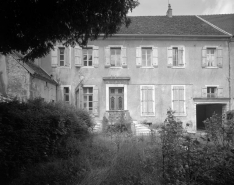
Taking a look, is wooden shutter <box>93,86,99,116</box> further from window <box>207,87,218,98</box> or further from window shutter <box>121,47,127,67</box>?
window <box>207,87,218,98</box>

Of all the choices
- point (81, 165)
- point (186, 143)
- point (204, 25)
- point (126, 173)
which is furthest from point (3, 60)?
point (204, 25)

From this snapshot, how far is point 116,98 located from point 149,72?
278 cm

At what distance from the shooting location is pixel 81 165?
474 centimetres

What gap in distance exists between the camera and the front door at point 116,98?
14.6 metres

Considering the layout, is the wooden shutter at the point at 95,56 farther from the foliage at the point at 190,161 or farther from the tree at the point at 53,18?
the foliage at the point at 190,161

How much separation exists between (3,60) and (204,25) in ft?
43.6

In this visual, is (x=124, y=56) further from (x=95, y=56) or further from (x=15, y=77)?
(x=15, y=77)

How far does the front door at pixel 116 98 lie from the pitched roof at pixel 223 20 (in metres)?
9.04

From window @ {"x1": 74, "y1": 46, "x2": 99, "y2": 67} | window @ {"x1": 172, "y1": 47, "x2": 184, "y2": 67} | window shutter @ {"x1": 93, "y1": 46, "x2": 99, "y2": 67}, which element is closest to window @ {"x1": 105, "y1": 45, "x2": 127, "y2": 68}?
window shutter @ {"x1": 93, "y1": 46, "x2": 99, "y2": 67}

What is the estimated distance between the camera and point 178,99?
A: 48.2 ft

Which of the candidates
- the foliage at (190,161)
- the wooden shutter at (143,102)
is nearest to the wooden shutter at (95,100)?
the wooden shutter at (143,102)

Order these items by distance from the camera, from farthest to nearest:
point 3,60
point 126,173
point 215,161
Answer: point 3,60
point 126,173
point 215,161

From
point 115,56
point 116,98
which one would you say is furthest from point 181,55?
point 116,98

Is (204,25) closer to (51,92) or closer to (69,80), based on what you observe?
(69,80)
